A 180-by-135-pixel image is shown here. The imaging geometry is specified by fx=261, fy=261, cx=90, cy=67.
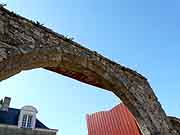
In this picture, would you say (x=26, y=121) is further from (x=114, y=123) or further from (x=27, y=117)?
(x=114, y=123)

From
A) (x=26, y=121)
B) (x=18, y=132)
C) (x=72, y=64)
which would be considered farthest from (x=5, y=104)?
(x=72, y=64)

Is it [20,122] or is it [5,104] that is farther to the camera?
[5,104]

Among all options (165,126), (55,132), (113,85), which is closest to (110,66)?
(113,85)

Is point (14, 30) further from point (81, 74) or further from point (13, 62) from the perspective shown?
point (81, 74)

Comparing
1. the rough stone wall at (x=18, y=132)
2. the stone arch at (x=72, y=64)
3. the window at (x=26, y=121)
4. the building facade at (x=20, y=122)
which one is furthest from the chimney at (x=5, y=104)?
the stone arch at (x=72, y=64)

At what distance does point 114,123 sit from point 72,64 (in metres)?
2.80

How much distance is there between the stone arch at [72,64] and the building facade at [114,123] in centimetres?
72

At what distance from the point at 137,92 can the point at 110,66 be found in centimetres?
75

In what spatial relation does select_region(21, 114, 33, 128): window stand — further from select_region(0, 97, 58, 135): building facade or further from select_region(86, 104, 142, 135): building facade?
select_region(86, 104, 142, 135): building facade

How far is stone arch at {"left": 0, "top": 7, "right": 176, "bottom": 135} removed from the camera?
3.74 metres

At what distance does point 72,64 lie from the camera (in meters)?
4.55

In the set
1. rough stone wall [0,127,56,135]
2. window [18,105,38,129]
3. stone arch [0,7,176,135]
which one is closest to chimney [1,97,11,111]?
window [18,105,38,129]

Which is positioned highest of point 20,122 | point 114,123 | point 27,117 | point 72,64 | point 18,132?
point 27,117

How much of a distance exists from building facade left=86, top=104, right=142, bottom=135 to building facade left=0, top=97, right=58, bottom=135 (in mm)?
10447
